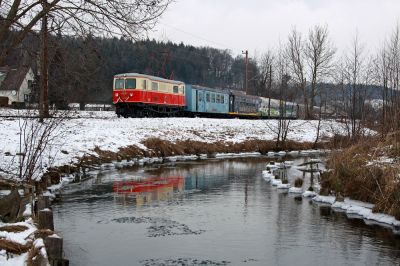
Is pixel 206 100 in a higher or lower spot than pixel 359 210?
higher

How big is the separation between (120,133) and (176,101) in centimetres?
1452

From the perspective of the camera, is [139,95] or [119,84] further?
[119,84]

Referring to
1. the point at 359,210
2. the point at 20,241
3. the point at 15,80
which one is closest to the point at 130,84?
the point at 15,80

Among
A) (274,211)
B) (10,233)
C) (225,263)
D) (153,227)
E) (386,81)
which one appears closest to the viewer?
(10,233)

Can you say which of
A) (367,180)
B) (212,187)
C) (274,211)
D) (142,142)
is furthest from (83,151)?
(367,180)

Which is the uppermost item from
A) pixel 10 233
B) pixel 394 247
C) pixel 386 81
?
pixel 386 81

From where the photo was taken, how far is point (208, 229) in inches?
408

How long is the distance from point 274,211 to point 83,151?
36.9 feet

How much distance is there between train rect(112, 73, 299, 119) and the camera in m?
34.7

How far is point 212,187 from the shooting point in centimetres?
1641

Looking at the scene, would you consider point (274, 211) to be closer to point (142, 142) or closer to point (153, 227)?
point (153, 227)

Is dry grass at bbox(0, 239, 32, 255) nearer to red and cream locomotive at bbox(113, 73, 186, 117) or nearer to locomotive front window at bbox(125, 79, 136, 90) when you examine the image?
red and cream locomotive at bbox(113, 73, 186, 117)

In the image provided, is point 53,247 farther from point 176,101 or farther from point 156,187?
point 176,101

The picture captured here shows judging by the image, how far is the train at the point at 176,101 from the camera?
34688mm
